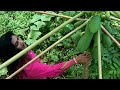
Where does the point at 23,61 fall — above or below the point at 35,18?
below

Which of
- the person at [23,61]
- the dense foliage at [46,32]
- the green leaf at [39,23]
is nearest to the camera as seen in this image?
the person at [23,61]

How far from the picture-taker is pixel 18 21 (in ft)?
12.9

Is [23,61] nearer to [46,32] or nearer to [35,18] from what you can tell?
[46,32]

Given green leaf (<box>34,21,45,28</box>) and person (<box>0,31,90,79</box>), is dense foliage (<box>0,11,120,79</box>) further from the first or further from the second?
person (<box>0,31,90,79</box>)

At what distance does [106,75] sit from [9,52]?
746 millimetres

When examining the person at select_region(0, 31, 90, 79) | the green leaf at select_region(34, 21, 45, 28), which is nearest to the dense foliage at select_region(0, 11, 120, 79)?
the green leaf at select_region(34, 21, 45, 28)

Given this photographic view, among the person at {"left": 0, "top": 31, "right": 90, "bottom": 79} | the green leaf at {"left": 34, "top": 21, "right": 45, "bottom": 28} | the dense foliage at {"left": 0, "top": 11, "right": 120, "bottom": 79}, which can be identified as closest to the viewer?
the person at {"left": 0, "top": 31, "right": 90, "bottom": 79}

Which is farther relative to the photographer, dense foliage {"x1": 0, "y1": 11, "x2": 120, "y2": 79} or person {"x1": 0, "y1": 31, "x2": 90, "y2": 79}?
dense foliage {"x1": 0, "y1": 11, "x2": 120, "y2": 79}

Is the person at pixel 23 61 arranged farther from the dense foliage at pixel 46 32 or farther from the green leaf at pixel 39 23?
the green leaf at pixel 39 23

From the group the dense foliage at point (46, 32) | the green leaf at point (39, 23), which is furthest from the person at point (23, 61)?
the green leaf at point (39, 23)

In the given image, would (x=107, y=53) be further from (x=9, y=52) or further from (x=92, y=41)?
(x=9, y=52)

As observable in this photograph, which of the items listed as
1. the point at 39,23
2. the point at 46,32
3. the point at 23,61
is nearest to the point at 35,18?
the point at 39,23
